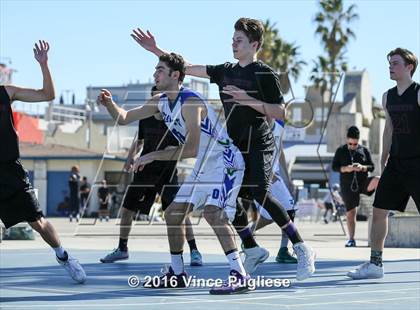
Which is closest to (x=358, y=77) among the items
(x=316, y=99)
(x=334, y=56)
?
(x=334, y=56)

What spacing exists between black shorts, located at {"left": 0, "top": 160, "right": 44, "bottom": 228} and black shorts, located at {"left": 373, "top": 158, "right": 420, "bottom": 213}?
342 cm

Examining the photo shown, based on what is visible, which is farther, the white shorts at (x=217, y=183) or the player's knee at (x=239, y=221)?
the player's knee at (x=239, y=221)

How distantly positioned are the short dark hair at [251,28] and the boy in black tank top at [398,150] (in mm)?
→ 1642

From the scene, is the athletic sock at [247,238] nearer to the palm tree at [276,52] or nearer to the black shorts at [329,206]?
the black shorts at [329,206]

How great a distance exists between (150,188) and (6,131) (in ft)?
11.1

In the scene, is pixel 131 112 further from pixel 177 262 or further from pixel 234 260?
pixel 234 260

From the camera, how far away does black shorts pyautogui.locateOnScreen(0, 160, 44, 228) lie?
8125 millimetres

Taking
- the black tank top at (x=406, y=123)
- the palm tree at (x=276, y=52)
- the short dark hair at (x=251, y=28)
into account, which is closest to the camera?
the short dark hair at (x=251, y=28)

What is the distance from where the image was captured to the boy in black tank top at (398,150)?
8977 mm

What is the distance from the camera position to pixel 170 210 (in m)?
8.53

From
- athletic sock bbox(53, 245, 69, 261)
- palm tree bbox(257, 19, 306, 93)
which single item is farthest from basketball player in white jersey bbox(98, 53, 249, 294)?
palm tree bbox(257, 19, 306, 93)

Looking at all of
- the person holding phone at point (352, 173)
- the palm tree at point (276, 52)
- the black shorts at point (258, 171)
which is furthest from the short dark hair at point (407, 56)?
the palm tree at point (276, 52)

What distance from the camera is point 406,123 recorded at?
8.98 m

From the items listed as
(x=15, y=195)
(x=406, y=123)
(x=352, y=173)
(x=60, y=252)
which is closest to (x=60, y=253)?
(x=60, y=252)
